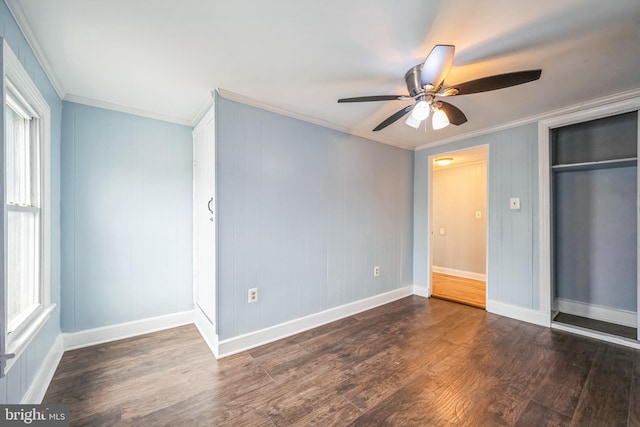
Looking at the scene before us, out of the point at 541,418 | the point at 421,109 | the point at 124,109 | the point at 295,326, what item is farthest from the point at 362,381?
the point at 124,109

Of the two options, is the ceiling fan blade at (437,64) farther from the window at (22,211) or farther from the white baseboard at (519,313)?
the white baseboard at (519,313)

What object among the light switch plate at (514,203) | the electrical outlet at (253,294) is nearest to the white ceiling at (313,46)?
the light switch plate at (514,203)

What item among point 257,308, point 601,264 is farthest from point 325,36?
point 601,264

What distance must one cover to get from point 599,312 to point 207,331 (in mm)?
4179

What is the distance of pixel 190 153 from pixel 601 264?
4.72m

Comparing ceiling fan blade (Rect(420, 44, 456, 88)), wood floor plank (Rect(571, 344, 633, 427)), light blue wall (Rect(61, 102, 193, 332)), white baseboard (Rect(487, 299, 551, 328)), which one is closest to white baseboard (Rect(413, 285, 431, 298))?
white baseboard (Rect(487, 299, 551, 328))

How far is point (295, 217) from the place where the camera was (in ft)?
8.71

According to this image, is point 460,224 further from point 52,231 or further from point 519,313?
point 52,231

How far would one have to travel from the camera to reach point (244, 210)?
2.33m

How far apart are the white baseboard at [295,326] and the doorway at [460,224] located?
1.52 m

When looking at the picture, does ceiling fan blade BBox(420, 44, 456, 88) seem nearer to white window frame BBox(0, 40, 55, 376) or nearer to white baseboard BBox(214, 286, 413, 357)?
white window frame BBox(0, 40, 55, 376)

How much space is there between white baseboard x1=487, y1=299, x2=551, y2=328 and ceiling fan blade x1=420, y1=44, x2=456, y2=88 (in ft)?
9.10

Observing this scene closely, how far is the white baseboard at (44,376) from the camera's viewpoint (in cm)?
155

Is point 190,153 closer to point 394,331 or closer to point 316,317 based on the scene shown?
point 316,317
